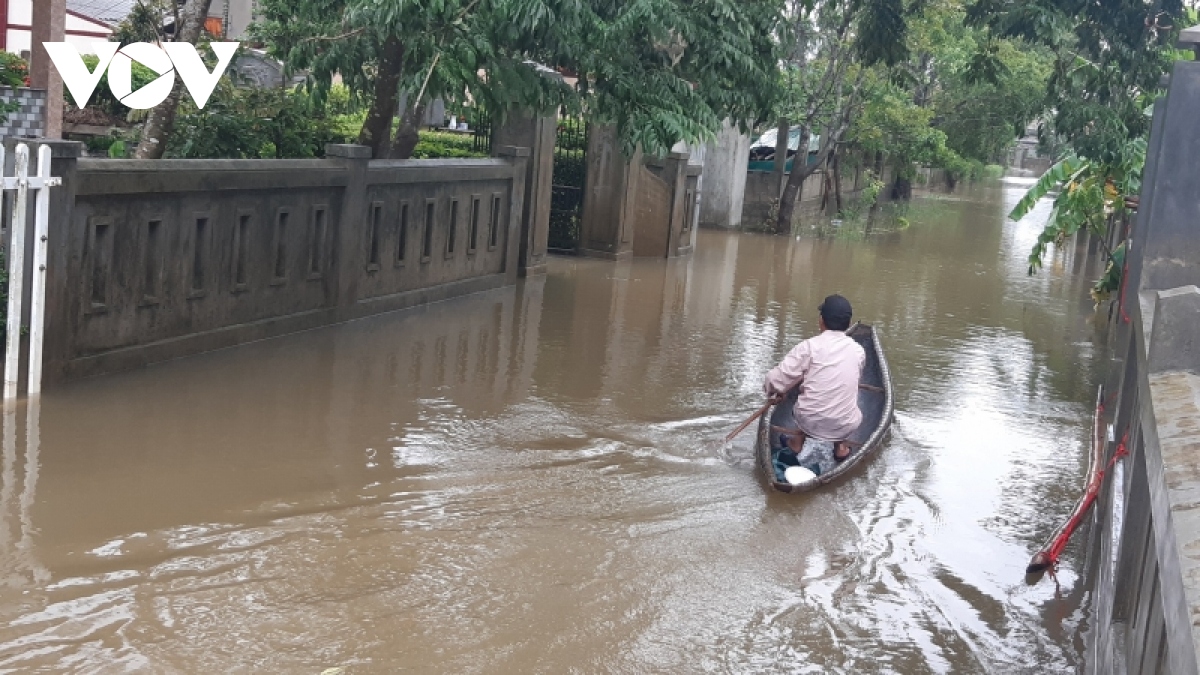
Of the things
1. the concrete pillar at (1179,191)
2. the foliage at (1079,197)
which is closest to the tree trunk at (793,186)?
the foliage at (1079,197)

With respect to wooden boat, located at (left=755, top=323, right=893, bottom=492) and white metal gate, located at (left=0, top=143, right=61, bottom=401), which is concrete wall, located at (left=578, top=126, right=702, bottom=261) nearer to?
wooden boat, located at (left=755, top=323, right=893, bottom=492)

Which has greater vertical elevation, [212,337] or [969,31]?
[969,31]

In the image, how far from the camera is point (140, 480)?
8102 mm

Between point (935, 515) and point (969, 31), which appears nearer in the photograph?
point (935, 515)

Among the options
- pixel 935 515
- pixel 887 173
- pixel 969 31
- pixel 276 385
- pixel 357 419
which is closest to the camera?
pixel 935 515

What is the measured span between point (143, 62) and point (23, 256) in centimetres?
157

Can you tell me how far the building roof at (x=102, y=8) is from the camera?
91.0 feet

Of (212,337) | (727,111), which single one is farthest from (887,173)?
(212,337)

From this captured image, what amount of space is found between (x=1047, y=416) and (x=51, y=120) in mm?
11657

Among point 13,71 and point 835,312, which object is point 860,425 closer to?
point 835,312

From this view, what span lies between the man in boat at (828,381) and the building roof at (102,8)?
21485 millimetres

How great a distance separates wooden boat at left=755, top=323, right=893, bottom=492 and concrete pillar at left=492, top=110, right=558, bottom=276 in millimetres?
7377

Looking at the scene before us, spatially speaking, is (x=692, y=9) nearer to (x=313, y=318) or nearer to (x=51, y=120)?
(x=313, y=318)

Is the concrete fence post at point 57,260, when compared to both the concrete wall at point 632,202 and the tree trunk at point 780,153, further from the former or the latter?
the tree trunk at point 780,153
